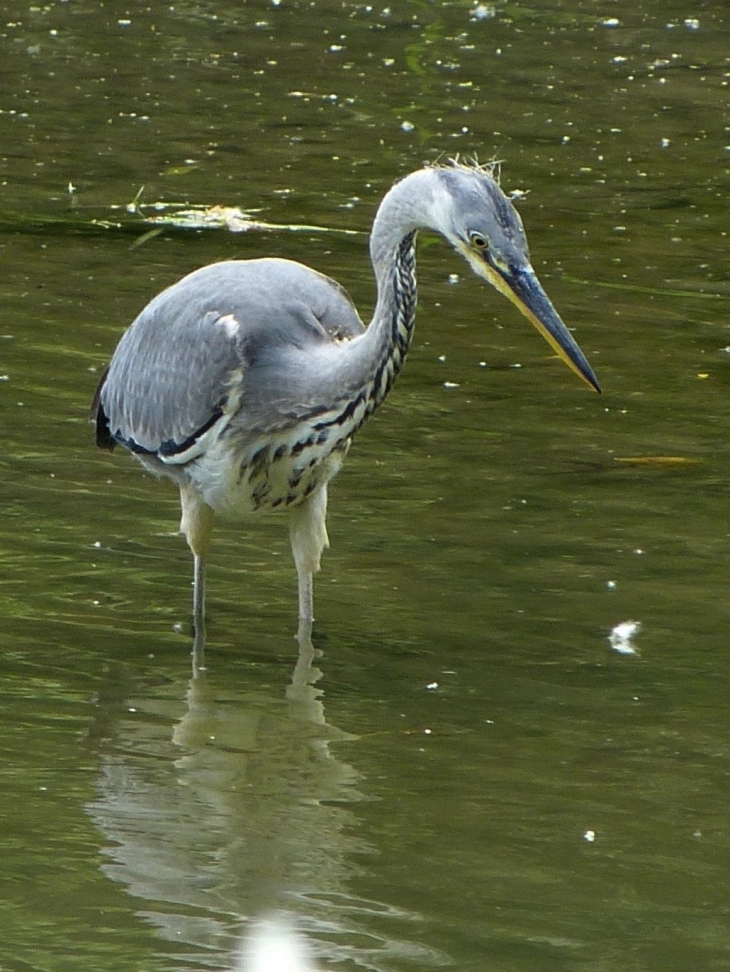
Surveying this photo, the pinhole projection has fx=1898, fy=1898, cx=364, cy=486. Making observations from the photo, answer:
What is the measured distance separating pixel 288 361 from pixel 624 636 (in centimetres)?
146

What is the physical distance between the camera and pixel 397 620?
21.1 feet

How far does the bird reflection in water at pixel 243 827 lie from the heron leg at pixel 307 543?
0.10 metres

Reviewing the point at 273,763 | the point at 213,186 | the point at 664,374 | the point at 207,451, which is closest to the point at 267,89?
the point at 213,186

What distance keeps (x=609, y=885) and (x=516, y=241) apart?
1772mm

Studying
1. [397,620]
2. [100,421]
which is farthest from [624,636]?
[100,421]

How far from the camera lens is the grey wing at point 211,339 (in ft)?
20.0

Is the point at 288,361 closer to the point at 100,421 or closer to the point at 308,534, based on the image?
the point at 308,534

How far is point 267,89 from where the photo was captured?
1480cm

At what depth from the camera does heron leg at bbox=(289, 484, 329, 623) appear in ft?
20.7

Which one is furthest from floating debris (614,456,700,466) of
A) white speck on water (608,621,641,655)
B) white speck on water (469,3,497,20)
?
white speck on water (469,3,497,20)

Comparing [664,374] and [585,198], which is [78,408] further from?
[585,198]

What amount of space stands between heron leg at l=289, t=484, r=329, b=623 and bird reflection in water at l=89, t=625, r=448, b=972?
0.10m

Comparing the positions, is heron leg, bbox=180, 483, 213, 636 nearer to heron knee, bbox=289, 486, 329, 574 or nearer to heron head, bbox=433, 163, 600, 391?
heron knee, bbox=289, 486, 329, 574

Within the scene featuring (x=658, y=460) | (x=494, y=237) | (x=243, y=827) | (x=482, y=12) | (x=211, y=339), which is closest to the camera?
(x=243, y=827)
